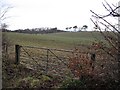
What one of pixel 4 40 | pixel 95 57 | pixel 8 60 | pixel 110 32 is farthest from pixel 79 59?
pixel 4 40

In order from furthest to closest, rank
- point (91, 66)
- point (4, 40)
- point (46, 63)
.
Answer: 1. point (4, 40)
2. point (46, 63)
3. point (91, 66)

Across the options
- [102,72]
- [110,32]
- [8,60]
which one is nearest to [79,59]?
[102,72]

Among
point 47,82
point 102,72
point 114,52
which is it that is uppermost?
point 114,52

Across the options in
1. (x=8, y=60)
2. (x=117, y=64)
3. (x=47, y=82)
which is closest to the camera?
(x=117, y=64)

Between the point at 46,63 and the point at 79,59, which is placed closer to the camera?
the point at 79,59

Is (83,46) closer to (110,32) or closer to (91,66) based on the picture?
(91,66)

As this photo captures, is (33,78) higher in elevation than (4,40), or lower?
lower

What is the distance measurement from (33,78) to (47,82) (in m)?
0.80

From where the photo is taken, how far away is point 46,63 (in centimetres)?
1389

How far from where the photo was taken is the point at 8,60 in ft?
49.1

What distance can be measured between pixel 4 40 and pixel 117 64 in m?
10.8

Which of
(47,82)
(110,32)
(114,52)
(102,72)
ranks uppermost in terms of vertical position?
(110,32)

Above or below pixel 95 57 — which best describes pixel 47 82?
below

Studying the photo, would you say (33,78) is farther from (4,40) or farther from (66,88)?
(4,40)
